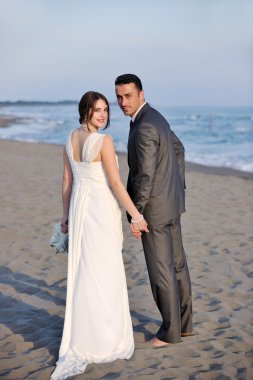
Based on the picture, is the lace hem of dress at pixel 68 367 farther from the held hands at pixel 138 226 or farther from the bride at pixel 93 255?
the held hands at pixel 138 226

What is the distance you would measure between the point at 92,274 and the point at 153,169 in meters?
0.85

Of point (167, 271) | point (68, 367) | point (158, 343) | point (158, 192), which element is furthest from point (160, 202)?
point (68, 367)

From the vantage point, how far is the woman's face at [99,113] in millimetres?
3742

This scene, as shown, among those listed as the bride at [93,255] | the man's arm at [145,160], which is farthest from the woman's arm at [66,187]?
the man's arm at [145,160]

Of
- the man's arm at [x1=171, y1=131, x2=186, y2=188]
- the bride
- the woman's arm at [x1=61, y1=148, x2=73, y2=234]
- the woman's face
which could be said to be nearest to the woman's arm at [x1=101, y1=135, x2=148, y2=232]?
the bride

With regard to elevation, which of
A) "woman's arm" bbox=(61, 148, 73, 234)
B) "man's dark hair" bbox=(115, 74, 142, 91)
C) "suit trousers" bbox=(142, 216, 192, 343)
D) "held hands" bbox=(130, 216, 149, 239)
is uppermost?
"man's dark hair" bbox=(115, 74, 142, 91)

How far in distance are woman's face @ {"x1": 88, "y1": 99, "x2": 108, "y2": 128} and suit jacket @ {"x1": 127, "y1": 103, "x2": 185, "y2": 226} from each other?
0.25 meters

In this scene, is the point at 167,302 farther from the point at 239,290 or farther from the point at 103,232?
the point at 239,290

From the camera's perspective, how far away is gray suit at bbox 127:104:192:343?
3799 millimetres

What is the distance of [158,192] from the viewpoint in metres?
3.92

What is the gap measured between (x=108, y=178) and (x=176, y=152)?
2.73 feet

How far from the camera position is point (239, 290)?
560 centimetres

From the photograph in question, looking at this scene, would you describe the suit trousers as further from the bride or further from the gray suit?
the bride

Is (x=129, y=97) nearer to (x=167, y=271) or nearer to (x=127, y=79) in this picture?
(x=127, y=79)
